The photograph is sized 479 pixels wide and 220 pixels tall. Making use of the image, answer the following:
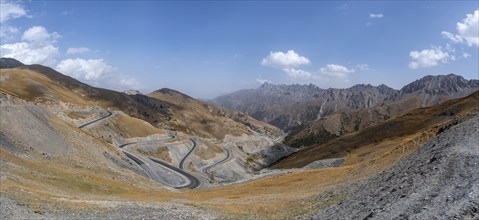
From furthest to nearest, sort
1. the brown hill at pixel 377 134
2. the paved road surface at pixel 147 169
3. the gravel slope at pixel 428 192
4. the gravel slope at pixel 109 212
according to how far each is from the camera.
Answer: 1. the brown hill at pixel 377 134
2. the paved road surface at pixel 147 169
3. the gravel slope at pixel 109 212
4. the gravel slope at pixel 428 192

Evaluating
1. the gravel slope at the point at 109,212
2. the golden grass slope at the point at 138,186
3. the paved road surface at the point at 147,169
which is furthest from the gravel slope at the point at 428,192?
the paved road surface at the point at 147,169

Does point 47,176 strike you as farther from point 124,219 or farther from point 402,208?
point 402,208

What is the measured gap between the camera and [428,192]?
28.2 metres

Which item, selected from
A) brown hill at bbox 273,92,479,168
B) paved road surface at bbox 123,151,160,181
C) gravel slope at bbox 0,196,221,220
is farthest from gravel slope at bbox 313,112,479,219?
brown hill at bbox 273,92,479,168

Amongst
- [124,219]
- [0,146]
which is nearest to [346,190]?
[124,219]

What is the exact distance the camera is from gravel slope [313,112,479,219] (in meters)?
24.2

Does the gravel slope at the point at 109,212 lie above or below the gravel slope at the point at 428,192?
below

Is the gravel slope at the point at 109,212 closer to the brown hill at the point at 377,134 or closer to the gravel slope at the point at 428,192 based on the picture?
the gravel slope at the point at 428,192

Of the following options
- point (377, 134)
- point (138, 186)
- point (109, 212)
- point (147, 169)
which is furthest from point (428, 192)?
point (377, 134)

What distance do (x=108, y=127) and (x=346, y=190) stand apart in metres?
127

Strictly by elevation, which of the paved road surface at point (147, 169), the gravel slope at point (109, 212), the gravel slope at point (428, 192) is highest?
the gravel slope at point (428, 192)

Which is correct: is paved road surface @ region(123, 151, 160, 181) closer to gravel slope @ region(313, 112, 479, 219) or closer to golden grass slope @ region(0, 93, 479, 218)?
golden grass slope @ region(0, 93, 479, 218)

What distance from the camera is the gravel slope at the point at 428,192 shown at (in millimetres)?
24172

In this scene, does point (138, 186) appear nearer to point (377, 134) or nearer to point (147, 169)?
point (147, 169)
